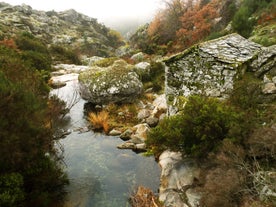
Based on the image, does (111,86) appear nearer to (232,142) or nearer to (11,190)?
(232,142)

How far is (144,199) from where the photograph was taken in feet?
21.9

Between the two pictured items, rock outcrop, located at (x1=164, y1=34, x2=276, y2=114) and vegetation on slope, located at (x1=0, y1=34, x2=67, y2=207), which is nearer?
vegetation on slope, located at (x1=0, y1=34, x2=67, y2=207)

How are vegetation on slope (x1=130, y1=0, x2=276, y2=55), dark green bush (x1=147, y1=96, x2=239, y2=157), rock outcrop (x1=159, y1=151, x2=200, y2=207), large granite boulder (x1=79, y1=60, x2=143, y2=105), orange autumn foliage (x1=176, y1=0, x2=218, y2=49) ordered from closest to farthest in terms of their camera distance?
1. rock outcrop (x1=159, y1=151, x2=200, y2=207)
2. dark green bush (x1=147, y1=96, x2=239, y2=157)
3. large granite boulder (x1=79, y1=60, x2=143, y2=105)
4. vegetation on slope (x1=130, y1=0, x2=276, y2=55)
5. orange autumn foliage (x1=176, y1=0, x2=218, y2=49)

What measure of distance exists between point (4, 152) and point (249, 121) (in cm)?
578

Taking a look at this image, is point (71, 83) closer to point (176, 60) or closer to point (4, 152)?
point (176, 60)

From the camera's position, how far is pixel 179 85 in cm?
1005

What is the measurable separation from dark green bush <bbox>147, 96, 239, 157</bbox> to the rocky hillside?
41.8 m

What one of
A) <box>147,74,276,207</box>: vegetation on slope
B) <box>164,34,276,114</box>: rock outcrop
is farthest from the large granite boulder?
<box>147,74,276,207</box>: vegetation on slope

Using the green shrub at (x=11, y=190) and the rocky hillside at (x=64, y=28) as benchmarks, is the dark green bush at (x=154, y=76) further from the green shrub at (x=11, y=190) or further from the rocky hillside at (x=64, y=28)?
the rocky hillside at (x=64, y=28)

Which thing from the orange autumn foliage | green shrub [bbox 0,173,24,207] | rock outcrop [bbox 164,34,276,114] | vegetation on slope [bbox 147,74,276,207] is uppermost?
the orange autumn foliage

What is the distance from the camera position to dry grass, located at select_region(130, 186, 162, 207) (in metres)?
6.54

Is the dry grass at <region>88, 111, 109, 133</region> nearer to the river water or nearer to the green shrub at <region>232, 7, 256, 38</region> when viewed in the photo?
the river water

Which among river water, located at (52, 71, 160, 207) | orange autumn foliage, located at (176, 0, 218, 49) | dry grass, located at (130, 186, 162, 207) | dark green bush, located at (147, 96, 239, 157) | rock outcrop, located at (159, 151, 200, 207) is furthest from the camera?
orange autumn foliage, located at (176, 0, 218, 49)

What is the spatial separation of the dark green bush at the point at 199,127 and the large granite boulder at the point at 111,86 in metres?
6.27
